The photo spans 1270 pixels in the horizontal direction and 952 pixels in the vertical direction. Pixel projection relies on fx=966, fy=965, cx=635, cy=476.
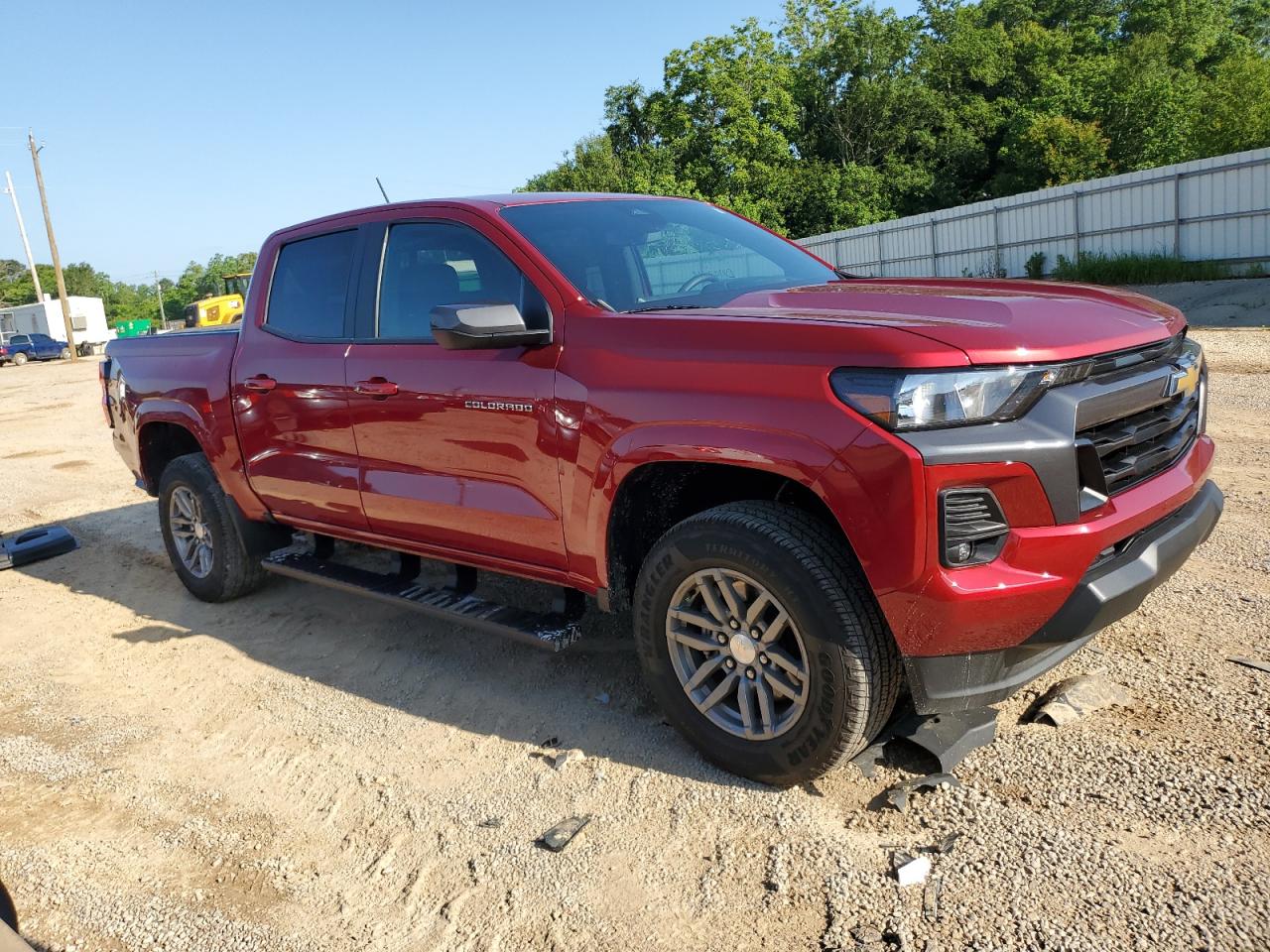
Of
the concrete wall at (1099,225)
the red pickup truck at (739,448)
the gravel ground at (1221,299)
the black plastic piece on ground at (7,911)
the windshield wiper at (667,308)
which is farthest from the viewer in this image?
the concrete wall at (1099,225)

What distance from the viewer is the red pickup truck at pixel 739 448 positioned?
103 inches

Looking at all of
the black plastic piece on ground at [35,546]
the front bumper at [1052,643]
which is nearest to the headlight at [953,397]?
the front bumper at [1052,643]

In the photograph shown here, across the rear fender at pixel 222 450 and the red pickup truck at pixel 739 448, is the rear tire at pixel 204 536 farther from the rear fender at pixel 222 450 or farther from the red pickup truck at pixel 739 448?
the red pickup truck at pixel 739 448

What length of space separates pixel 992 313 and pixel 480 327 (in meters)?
1.66

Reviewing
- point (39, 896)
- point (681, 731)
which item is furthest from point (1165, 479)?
point (39, 896)

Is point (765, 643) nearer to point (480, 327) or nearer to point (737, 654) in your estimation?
point (737, 654)

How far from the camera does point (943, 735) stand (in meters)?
3.16

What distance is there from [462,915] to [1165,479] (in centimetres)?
250

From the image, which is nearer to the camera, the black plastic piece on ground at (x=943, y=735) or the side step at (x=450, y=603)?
the black plastic piece on ground at (x=943, y=735)

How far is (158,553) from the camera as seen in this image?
23.2 feet

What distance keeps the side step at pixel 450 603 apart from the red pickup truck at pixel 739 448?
20 mm

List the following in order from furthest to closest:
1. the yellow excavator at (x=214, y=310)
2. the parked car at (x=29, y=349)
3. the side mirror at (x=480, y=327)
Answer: the parked car at (x=29, y=349)
the yellow excavator at (x=214, y=310)
the side mirror at (x=480, y=327)

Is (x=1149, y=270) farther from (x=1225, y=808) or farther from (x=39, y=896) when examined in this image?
(x=39, y=896)

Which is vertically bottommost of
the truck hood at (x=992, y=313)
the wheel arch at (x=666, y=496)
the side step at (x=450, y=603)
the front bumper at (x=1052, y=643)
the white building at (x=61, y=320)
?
the side step at (x=450, y=603)
